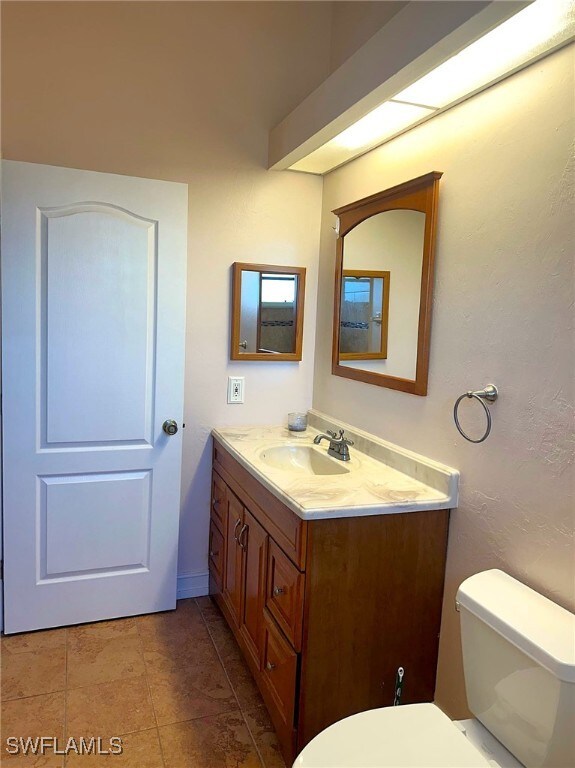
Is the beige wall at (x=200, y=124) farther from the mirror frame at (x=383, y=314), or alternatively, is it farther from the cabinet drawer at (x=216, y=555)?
the mirror frame at (x=383, y=314)

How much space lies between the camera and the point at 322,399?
2.66 m

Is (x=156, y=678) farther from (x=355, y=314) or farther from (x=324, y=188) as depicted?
(x=324, y=188)

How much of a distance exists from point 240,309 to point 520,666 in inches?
72.6

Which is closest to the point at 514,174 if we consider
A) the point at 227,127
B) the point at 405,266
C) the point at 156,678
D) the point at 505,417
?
the point at 405,266

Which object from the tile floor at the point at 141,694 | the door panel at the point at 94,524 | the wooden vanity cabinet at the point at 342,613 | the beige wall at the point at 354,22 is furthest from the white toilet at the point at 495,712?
the beige wall at the point at 354,22

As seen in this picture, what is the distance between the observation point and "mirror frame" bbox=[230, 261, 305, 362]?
255cm

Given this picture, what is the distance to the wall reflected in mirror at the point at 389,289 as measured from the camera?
1.92 metres

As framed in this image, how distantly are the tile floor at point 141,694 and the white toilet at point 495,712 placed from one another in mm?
654

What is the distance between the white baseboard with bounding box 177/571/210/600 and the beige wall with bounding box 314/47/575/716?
129 cm

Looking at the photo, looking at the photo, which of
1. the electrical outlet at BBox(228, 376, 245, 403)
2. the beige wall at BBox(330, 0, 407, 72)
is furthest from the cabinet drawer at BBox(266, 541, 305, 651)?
→ the beige wall at BBox(330, 0, 407, 72)

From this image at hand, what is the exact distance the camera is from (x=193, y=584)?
2686 mm

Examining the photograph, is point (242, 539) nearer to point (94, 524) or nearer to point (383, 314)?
point (94, 524)

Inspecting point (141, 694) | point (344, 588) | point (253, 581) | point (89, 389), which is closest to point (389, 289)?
point (344, 588)

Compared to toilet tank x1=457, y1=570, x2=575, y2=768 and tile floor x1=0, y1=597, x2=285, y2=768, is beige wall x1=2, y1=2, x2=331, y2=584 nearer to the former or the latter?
tile floor x1=0, y1=597, x2=285, y2=768
